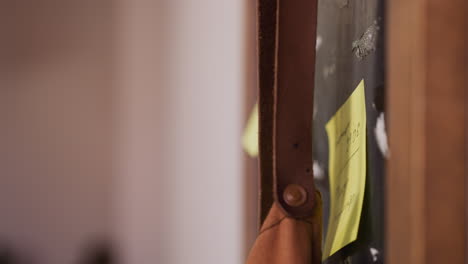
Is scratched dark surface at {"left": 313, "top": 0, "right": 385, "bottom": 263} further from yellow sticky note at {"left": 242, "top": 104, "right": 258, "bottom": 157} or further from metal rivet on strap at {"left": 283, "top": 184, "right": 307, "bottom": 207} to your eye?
yellow sticky note at {"left": 242, "top": 104, "right": 258, "bottom": 157}

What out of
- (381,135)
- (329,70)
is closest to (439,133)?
(381,135)

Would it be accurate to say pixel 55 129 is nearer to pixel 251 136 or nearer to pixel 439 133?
pixel 251 136

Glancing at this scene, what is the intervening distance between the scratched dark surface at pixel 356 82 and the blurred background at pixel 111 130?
30 cm

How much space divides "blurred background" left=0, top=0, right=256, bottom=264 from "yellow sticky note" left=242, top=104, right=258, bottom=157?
0.25ft

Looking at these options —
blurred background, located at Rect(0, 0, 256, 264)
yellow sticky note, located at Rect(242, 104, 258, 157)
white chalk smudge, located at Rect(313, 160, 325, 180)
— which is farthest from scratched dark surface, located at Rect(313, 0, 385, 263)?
blurred background, located at Rect(0, 0, 256, 264)

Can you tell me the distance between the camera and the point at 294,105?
0.23 meters

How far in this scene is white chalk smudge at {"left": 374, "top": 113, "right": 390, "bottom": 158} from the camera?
21 cm

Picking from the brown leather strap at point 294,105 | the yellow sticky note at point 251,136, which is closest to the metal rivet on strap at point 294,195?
the brown leather strap at point 294,105

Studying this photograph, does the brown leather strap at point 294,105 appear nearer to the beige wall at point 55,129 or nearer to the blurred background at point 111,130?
the blurred background at point 111,130

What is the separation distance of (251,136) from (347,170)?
28 cm

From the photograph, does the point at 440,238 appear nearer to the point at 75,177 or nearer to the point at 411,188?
the point at 411,188

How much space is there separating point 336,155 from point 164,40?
56 cm

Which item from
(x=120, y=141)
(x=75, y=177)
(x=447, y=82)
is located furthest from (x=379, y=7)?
(x=75, y=177)

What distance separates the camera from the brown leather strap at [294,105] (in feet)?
0.74
